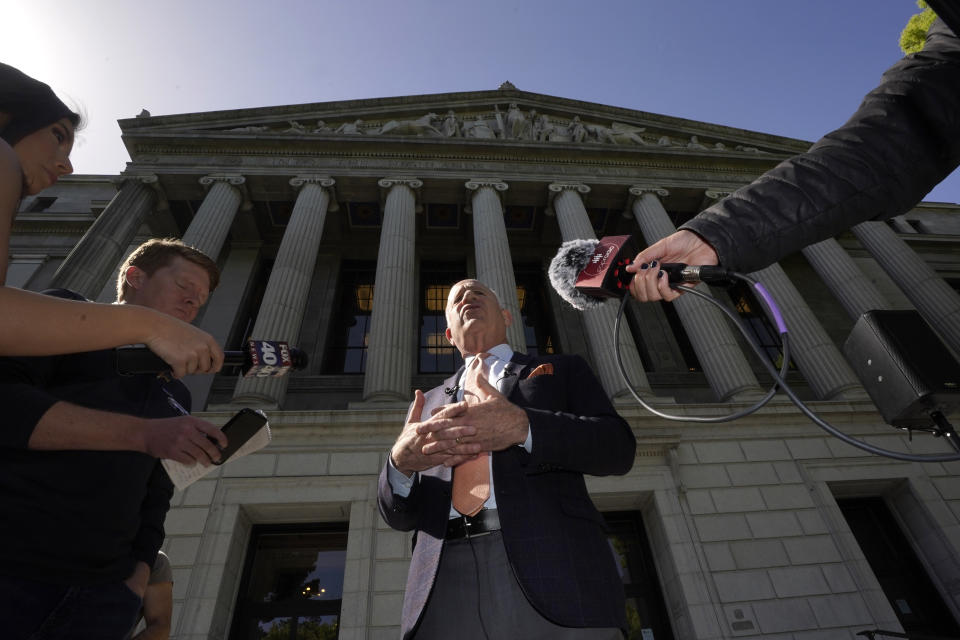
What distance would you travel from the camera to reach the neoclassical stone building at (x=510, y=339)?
8500mm

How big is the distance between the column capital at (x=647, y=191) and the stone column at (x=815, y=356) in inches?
207

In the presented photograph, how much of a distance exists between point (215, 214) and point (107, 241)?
2.90 meters

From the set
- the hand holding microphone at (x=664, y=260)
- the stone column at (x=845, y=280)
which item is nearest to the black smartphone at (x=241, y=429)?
the hand holding microphone at (x=664, y=260)

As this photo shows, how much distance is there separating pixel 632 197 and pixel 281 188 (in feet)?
43.5

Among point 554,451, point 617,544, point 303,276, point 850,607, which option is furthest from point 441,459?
point 303,276

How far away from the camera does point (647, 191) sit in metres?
17.1

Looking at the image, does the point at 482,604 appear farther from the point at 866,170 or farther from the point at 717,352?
the point at 717,352

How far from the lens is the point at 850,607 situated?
833cm

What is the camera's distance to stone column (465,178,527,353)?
12.3 metres

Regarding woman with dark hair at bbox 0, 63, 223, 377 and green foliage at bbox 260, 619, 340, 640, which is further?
green foliage at bbox 260, 619, 340, 640

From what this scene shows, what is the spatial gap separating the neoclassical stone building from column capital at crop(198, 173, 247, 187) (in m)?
0.09

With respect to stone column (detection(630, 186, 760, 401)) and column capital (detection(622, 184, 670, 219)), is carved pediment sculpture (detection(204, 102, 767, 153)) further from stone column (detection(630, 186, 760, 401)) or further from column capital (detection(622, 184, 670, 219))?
stone column (detection(630, 186, 760, 401))

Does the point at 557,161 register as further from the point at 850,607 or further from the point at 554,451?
the point at 554,451

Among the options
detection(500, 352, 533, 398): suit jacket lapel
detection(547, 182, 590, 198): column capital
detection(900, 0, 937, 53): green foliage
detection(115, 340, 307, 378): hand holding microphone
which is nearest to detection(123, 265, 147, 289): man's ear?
detection(115, 340, 307, 378): hand holding microphone
